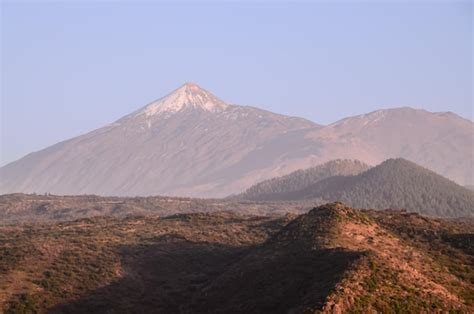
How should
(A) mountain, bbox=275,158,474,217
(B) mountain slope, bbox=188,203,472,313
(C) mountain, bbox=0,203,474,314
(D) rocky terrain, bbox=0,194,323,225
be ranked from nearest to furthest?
1. (B) mountain slope, bbox=188,203,472,313
2. (C) mountain, bbox=0,203,474,314
3. (D) rocky terrain, bbox=0,194,323,225
4. (A) mountain, bbox=275,158,474,217

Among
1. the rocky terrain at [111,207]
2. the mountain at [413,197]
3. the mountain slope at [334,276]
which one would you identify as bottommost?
the mountain slope at [334,276]

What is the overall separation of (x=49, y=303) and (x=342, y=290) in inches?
997

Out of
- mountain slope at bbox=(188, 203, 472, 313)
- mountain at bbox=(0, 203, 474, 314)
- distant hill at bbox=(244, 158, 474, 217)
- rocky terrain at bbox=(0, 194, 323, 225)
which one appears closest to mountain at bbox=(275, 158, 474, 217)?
distant hill at bbox=(244, 158, 474, 217)

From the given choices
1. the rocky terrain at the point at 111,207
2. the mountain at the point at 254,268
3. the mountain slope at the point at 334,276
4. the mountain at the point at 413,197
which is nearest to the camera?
the mountain slope at the point at 334,276

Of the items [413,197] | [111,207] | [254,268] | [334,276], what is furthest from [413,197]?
[334,276]

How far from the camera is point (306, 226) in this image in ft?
236

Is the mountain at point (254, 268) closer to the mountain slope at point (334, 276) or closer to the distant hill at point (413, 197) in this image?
the mountain slope at point (334, 276)

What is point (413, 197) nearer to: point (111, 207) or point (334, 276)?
point (111, 207)

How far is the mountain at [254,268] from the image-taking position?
173 feet

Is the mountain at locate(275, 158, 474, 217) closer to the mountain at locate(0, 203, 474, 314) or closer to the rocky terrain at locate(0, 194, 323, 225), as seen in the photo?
the rocky terrain at locate(0, 194, 323, 225)

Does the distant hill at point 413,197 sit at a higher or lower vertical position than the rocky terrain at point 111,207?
lower

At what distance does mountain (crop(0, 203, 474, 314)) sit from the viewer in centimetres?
5271

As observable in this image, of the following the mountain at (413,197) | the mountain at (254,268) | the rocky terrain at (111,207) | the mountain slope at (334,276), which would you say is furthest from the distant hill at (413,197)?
the mountain slope at (334,276)

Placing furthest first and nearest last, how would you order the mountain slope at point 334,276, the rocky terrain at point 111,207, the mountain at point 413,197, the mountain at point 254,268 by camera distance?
the mountain at point 413,197
the rocky terrain at point 111,207
the mountain at point 254,268
the mountain slope at point 334,276
